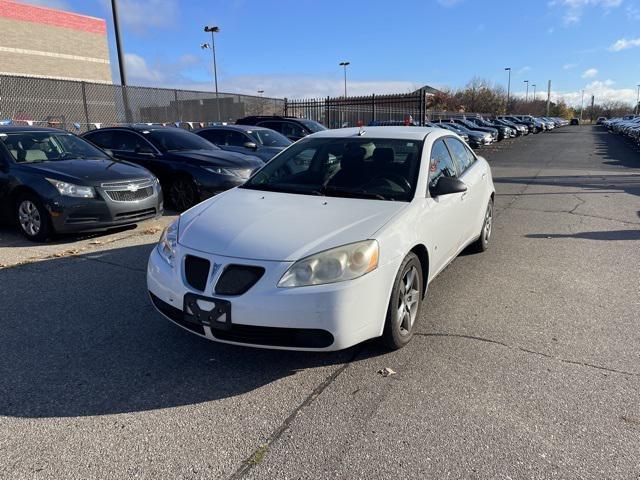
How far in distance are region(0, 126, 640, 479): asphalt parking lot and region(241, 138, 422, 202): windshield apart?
1175 millimetres

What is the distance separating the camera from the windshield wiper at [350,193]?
391cm

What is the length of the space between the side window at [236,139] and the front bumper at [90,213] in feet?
16.7

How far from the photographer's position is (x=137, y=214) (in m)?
6.76

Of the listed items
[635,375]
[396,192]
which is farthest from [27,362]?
[635,375]

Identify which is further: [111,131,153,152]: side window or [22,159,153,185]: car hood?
[111,131,153,152]: side window

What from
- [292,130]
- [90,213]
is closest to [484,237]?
[90,213]

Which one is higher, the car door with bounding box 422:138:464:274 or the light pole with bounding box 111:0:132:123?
the light pole with bounding box 111:0:132:123

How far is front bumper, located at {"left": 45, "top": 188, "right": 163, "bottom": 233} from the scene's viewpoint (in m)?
6.10

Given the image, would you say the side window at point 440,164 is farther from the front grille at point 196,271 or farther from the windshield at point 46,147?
the windshield at point 46,147

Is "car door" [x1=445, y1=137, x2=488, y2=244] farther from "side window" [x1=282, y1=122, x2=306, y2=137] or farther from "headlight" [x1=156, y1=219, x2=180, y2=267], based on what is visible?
"side window" [x1=282, y1=122, x2=306, y2=137]

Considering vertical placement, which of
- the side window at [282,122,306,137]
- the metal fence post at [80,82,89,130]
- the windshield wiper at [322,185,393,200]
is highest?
the metal fence post at [80,82,89,130]

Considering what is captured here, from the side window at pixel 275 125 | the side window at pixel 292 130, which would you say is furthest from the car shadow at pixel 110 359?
the side window at pixel 275 125

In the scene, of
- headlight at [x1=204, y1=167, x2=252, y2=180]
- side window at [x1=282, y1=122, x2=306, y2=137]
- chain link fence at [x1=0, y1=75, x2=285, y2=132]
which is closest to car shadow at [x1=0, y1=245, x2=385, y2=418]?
headlight at [x1=204, y1=167, x2=252, y2=180]

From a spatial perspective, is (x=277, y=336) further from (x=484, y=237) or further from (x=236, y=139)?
(x=236, y=139)
